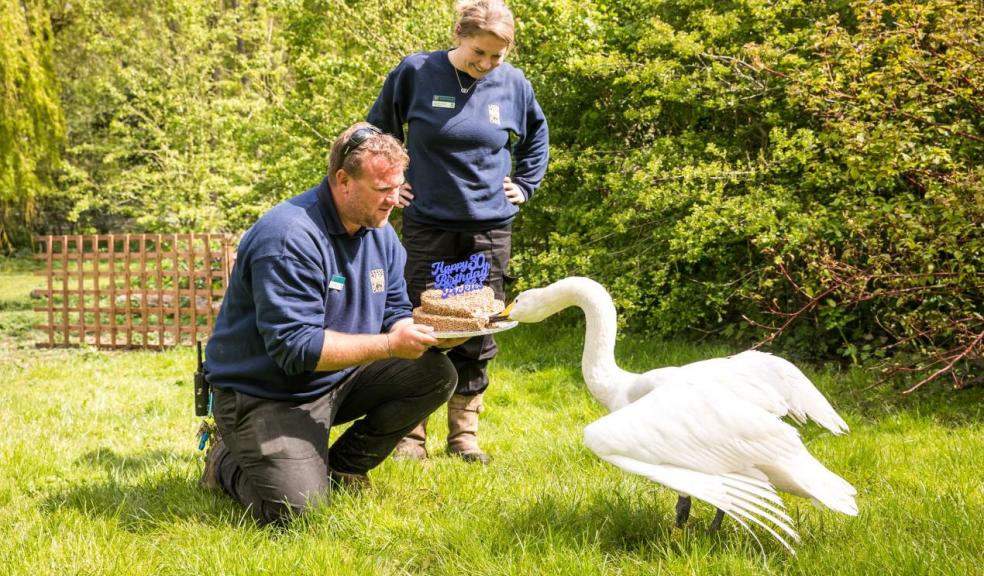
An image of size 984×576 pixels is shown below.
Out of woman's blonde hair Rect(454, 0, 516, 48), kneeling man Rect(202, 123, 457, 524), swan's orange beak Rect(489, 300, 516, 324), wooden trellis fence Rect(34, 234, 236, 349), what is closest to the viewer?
kneeling man Rect(202, 123, 457, 524)

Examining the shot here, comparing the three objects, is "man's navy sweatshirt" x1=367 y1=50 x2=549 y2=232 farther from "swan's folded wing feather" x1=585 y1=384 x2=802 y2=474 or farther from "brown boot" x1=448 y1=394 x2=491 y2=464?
"swan's folded wing feather" x1=585 y1=384 x2=802 y2=474

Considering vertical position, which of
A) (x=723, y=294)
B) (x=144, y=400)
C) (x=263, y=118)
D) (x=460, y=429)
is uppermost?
(x=263, y=118)

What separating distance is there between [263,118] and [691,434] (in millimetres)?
9189

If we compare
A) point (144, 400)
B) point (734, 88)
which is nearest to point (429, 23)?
point (734, 88)

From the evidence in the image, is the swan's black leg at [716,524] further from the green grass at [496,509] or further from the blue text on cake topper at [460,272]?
the blue text on cake topper at [460,272]

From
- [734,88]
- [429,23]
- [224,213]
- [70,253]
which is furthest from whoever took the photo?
[224,213]

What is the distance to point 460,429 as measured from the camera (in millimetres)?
5031

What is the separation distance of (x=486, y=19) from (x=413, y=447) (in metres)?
2.41

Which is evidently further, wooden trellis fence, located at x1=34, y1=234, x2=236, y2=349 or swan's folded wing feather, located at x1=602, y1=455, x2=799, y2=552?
wooden trellis fence, located at x1=34, y1=234, x2=236, y2=349

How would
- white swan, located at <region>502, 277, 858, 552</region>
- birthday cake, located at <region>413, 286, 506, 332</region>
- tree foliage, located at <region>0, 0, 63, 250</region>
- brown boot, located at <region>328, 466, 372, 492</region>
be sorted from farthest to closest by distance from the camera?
tree foliage, located at <region>0, 0, 63, 250</region> → birthday cake, located at <region>413, 286, 506, 332</region> → brown boot, located at <region>328, 466, 372, 492</region> → white swan, located at <region>502, 277, 858, 552</region>

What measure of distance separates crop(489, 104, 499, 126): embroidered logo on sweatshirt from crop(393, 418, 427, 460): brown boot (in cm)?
175

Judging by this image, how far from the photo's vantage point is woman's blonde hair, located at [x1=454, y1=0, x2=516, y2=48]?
4523 millimetres

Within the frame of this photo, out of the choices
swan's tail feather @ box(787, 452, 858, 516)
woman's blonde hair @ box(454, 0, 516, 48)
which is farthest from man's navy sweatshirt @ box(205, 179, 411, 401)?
swan's tail feather @ box(787, 452, 858, 516)

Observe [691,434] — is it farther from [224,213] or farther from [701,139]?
[224,213]
